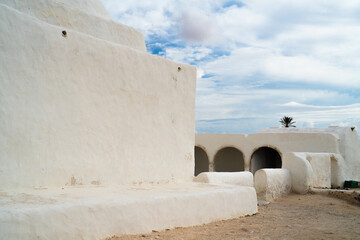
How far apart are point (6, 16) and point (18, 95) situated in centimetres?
109

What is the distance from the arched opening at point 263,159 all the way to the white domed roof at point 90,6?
12807 mm

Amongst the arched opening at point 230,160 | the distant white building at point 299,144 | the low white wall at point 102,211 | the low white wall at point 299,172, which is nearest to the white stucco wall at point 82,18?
the low white wall at point 102,211

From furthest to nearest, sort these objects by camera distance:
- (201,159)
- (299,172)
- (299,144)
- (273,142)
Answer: (201,159) < (273,142) < (299,144) < (299,172)

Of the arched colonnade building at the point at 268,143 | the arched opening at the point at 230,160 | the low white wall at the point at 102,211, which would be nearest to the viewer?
the low white wall at the point at 102,211

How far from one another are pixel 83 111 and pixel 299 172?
706 centimetres

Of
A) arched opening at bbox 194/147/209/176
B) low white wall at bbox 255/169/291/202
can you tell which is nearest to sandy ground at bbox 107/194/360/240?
low white wall at bbox 255/169/291/202

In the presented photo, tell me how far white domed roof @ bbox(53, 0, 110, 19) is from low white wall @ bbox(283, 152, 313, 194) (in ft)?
22.5

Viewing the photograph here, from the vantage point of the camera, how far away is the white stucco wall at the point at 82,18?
543 cm

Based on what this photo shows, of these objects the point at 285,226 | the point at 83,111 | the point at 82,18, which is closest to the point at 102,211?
the point at 83,111

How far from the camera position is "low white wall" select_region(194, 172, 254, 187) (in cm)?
691

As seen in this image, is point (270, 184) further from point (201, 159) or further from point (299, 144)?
point (201, 159)

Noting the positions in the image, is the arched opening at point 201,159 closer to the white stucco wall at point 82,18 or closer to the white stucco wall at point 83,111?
the white stucco wall at point 83,111

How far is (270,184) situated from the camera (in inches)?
349

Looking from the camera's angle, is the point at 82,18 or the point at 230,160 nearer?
the point at 82,18
